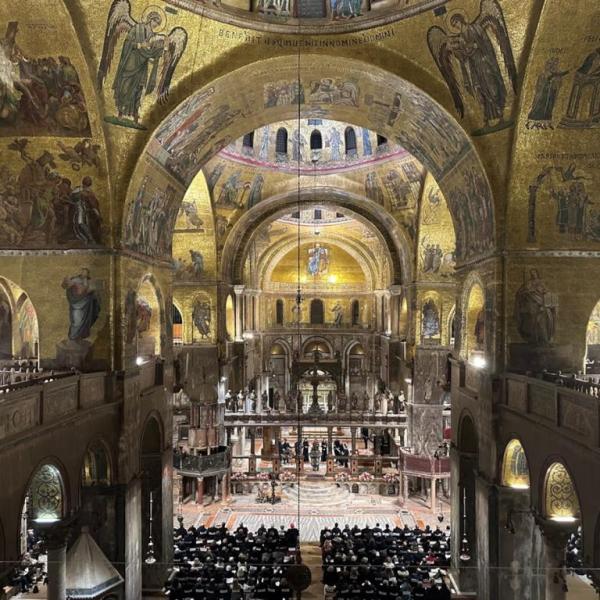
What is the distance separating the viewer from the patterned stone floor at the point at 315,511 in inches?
1032

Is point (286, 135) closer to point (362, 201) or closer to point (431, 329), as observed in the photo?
point (362, 201)

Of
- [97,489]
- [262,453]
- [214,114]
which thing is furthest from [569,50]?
[262,453]

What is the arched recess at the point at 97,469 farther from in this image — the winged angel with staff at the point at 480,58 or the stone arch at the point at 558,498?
the winged angel with staff at the point at 480,58

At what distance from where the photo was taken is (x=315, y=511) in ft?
90.9

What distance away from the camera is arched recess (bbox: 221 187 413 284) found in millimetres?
30109

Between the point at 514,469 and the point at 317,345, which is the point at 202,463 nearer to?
the point at 514,469

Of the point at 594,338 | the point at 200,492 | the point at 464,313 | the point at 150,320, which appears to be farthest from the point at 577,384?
the point at 200,492

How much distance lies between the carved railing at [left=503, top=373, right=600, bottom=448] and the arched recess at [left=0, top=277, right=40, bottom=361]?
1978 cm

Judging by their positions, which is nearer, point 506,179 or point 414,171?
point 506,179

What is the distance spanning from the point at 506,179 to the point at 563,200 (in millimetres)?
1543

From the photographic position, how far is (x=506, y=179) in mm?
15211

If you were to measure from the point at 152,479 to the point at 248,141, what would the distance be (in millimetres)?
15978

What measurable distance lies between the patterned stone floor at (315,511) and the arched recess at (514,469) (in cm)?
1123

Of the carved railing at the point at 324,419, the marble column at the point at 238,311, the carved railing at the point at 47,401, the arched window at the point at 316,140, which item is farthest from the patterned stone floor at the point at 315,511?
the arched window at the point at 316,140
